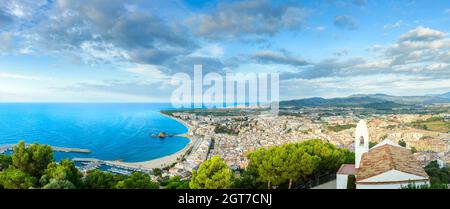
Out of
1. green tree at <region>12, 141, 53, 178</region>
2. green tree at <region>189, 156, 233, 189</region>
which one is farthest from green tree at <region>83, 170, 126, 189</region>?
green tree at <region>189, 156, 233, 189</region>

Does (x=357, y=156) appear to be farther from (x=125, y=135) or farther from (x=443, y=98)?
(x=125, y=135)

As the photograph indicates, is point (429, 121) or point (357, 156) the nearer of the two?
point (357, 156)

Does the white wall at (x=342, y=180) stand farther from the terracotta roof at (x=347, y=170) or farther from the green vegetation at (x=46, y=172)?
the green vegetation at (x=46, y=172)

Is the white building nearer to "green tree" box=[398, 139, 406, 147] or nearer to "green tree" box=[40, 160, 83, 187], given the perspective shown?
"green tree" box=[398, 139, 406, 147]

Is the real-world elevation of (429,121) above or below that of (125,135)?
above

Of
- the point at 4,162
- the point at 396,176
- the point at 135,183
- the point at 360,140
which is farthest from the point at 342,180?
the point at 4,162
